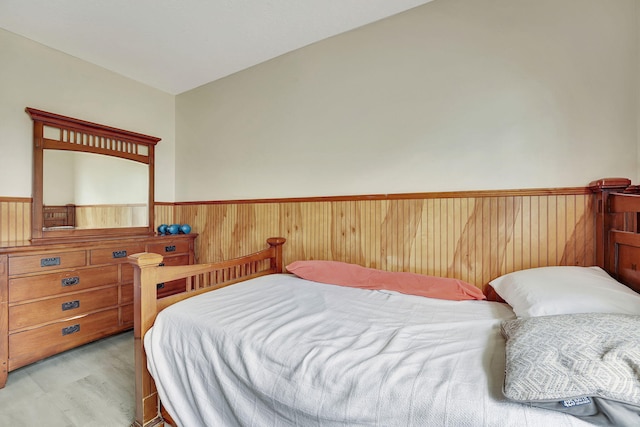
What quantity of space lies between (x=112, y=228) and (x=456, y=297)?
2.84 m

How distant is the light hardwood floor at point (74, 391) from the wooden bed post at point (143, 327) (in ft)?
0.66

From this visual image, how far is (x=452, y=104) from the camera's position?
175cm

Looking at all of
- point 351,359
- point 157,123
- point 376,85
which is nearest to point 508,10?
point 376,85

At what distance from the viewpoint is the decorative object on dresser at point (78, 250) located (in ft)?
5.94

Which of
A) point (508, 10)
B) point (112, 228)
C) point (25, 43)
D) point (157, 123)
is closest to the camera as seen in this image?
point (508, 10)

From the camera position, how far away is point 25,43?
7.10 ft

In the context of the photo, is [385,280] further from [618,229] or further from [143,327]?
[143,327]

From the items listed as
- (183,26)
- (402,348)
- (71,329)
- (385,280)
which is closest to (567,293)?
(402,348)

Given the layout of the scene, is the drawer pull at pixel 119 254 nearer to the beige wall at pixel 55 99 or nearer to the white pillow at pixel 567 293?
the beige wall at pixel 55 99

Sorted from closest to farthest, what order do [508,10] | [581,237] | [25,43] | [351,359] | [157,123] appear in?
[351,359] < [581,237] < [508,10] < [25,43] < [157,123]

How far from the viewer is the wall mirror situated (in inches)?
87.2

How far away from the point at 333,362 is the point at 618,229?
1539 millimetres

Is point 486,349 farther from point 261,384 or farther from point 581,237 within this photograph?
point 581,237

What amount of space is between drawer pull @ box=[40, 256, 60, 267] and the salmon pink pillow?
1.60 meters
